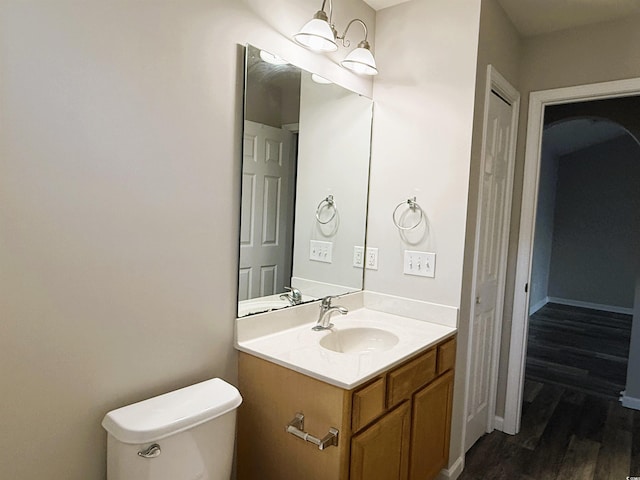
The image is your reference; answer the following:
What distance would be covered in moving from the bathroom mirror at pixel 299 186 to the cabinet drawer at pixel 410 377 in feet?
1.96

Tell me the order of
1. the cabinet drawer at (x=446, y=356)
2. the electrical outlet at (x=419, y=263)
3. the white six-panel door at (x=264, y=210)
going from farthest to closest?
the electrical outlet at (x=419, y=263) → the cabinet drawer at (x=446, y=356) → the white six-panel door at (x=264, y=210)

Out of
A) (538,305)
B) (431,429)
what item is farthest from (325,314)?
(538,305)

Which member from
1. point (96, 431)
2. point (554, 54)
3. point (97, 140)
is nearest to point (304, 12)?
point (97, 140)

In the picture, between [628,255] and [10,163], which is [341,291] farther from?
[628,255]

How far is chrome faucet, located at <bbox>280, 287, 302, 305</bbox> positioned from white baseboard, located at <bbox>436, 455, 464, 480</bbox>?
3.84ft

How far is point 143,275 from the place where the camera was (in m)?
1.40

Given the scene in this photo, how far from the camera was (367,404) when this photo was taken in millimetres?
1477

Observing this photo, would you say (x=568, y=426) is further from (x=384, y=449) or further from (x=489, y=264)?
(x=384, y=449)

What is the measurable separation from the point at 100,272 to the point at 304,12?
55.2 inches

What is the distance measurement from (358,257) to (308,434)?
107cm

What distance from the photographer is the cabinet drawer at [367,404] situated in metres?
1.43

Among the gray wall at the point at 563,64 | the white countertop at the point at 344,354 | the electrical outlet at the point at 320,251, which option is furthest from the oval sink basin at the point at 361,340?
the gray wall at the point at 563,64

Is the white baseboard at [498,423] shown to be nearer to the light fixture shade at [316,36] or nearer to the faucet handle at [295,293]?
the faucet handle at [295,293]

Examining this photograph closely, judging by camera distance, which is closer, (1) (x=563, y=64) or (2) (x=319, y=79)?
(2) (x=319, y=79)
